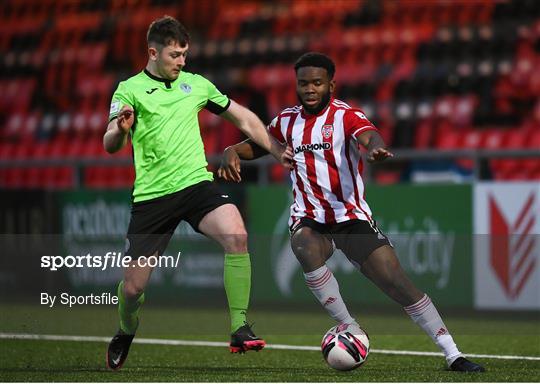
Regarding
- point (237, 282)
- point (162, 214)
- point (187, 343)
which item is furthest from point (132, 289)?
point (187, 343)

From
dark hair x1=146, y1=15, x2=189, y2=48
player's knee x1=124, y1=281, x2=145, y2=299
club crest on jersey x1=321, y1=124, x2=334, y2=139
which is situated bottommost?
player's knee x1=124, y1=281, x2=145, y2=299

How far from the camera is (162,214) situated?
673 cm

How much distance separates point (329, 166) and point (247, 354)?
68.2 inches

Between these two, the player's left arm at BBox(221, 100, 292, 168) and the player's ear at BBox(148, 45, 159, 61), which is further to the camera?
the player's left arm at BBox(221, 100, 292, 168)

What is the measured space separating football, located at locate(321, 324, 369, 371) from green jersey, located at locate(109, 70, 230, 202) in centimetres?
122

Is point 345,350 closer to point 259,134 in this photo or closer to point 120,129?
point 259,134

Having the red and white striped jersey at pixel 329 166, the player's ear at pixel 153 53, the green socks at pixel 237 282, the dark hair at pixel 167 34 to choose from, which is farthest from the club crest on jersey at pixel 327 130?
the player's ear at pixel 153 53

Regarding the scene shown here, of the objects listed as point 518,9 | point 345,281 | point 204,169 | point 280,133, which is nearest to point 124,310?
point 204,169

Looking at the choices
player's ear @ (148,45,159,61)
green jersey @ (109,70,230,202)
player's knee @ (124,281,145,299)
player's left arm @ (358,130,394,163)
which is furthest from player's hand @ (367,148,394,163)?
player's knee @ (124,281,145,299)

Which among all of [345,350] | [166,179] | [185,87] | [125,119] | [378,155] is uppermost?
[185,87]

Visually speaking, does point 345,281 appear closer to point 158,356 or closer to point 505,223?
point 505,223

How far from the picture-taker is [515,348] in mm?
7863

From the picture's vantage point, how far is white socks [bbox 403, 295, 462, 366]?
6531mm

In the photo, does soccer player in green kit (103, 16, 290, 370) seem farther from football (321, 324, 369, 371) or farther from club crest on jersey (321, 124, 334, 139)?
football (321, 324, 369, 371)
